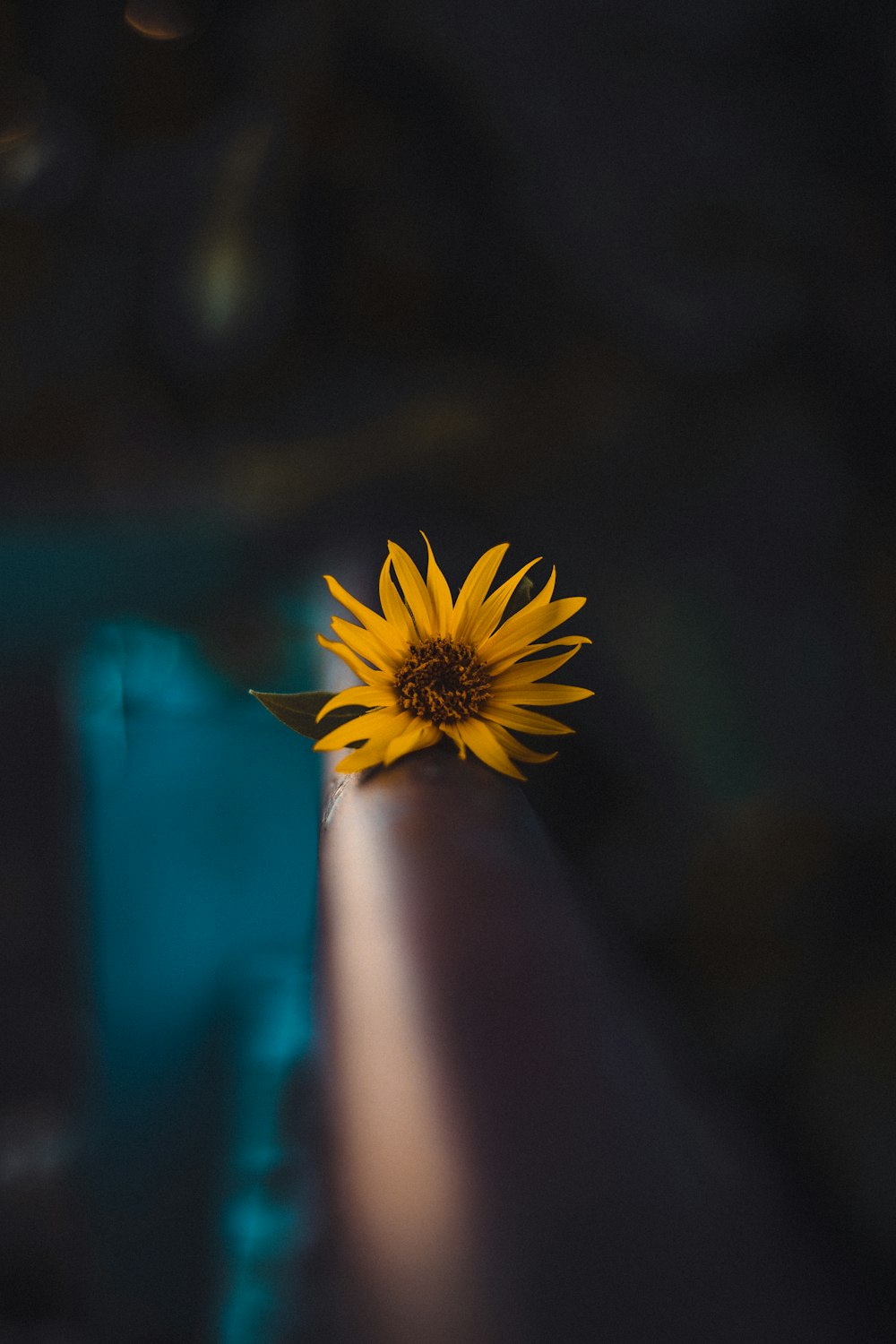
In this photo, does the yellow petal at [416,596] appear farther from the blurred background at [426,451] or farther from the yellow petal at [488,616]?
the blurred background at [426,451]

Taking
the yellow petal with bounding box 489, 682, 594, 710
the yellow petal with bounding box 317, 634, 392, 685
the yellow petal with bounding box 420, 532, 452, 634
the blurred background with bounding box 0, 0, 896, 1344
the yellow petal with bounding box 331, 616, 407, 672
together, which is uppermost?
the blurred background with bounding box 0, 0, 896, 1344

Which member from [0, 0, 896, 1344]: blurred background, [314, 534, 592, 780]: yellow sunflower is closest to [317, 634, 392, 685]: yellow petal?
[314, 534, 592, 780]: yellow sunflower

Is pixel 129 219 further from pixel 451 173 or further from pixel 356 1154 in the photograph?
pixel 356 1154

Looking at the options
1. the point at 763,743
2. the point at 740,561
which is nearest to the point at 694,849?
the point at 763,743

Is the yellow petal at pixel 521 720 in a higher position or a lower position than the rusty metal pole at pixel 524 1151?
higher

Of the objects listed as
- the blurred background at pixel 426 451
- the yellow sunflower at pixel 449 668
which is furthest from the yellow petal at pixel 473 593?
the blurred background at pixel 426 451

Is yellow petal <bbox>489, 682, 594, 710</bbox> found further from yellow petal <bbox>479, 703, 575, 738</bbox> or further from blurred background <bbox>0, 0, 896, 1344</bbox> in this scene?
blurred background <bbox>0, 0, 896, 1344</bbox>

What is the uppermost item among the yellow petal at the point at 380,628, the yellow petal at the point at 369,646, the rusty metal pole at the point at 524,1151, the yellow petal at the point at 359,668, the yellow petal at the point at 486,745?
the yellow petal at the point at 380,628
